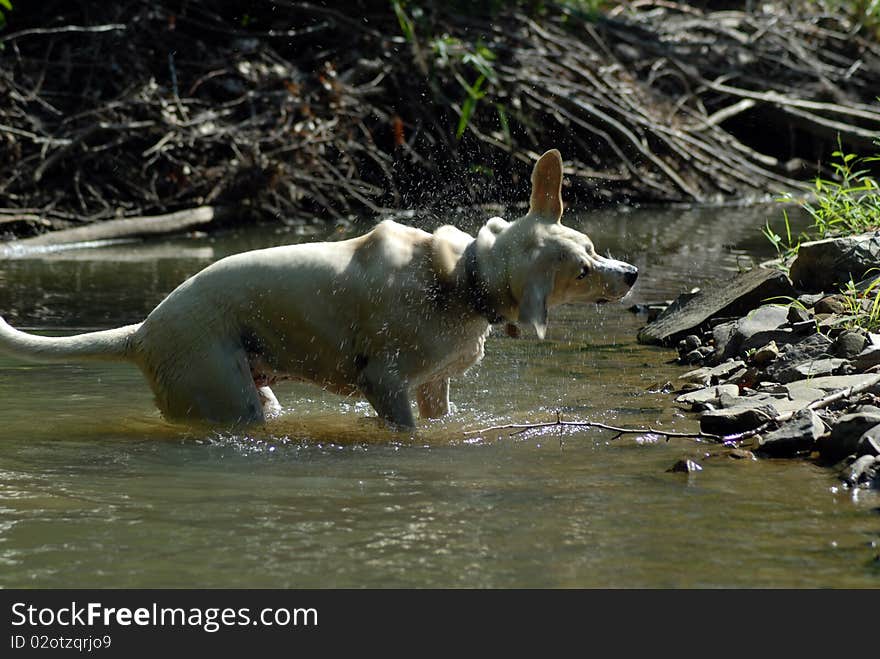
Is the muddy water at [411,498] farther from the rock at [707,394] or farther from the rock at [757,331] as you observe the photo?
the rock at [757,331]

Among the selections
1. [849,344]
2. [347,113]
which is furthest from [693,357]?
[347,113]

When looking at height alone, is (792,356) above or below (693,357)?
above

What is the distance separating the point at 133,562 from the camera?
3.67m

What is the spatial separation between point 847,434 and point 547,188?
156cm

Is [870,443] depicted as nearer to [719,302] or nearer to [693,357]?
[693,357]

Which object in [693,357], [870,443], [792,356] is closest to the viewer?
[870,443]

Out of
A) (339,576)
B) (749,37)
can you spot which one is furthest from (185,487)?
(749,37)

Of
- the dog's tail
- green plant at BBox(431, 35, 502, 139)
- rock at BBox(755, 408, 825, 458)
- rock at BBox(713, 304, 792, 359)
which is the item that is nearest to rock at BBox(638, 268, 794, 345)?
rock at BBox(713, 304, 792, 359)

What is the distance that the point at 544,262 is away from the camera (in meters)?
5.33

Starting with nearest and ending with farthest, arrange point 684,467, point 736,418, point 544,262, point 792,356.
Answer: point 684,467
point 736,418
point 544,262
point 792,356

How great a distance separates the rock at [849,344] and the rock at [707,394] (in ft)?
1.69

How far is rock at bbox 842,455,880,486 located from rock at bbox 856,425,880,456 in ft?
0.13

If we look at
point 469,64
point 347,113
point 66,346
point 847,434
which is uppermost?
point 469,64

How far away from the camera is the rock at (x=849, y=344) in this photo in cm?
596
